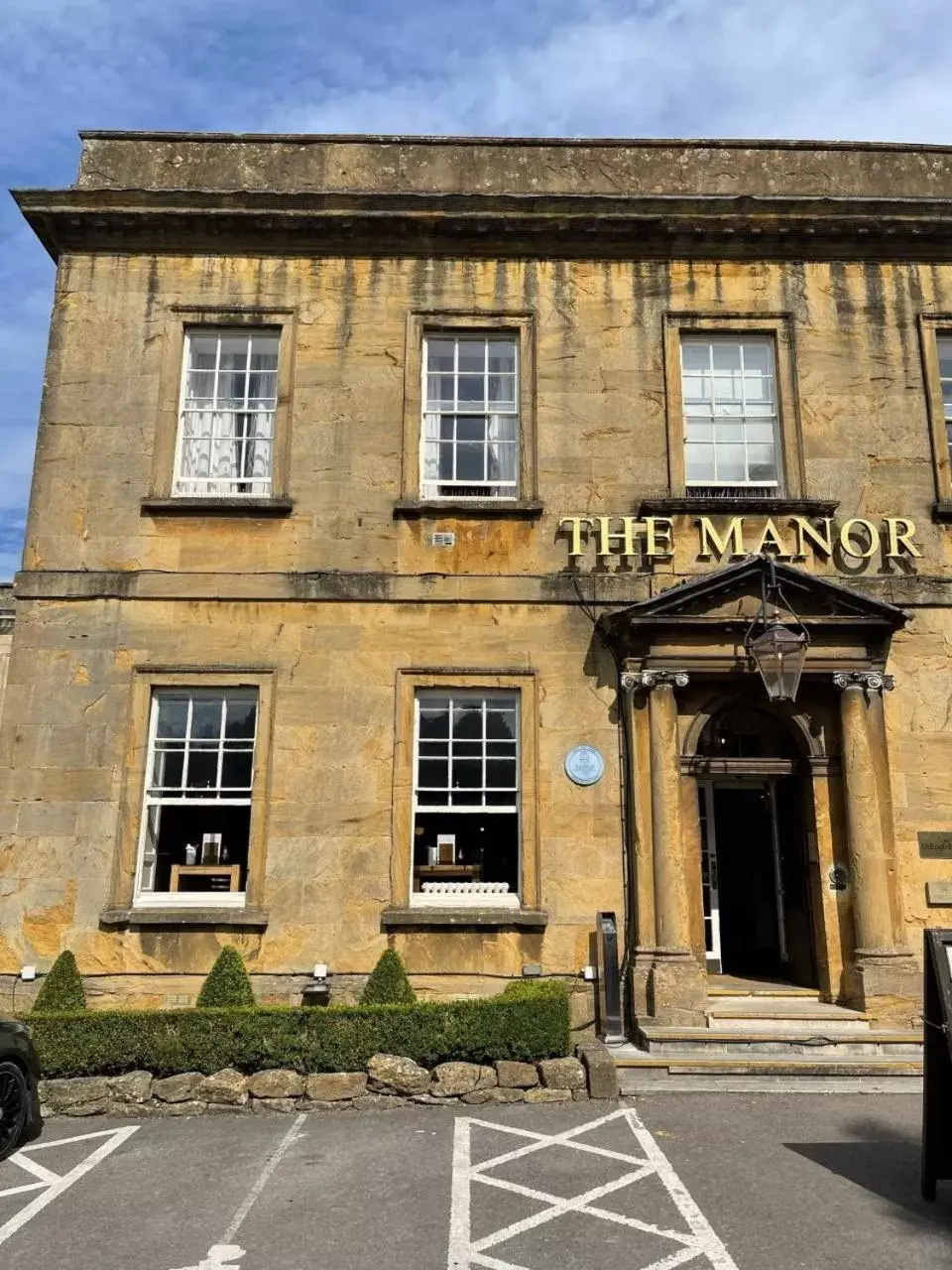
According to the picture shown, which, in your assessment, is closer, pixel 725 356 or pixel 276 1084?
pixel 276 1084

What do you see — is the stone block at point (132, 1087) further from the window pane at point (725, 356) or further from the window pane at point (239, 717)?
the window pane at point (725, 356)

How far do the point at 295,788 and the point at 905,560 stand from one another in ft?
24.2

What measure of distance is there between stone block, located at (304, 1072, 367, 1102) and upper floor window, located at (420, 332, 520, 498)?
636 cm

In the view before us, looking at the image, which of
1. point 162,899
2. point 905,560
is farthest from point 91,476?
point 905,560

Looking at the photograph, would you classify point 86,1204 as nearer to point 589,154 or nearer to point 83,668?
point 83,668

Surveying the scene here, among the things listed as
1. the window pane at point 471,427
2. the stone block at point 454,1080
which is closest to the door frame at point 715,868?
the stone block at point 454,1080

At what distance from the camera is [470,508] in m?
Answer: 11.0

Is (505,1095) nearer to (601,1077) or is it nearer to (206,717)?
(601,1077)

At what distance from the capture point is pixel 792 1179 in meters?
6.13

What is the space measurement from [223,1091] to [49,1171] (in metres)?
1.54

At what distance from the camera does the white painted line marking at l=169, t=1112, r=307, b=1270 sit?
16.4 ft

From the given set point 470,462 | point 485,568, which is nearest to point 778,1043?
point 485,568

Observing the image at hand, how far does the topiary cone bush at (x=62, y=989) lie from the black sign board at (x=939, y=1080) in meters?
7.26

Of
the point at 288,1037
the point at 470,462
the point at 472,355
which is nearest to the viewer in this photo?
the point at 288,1037
